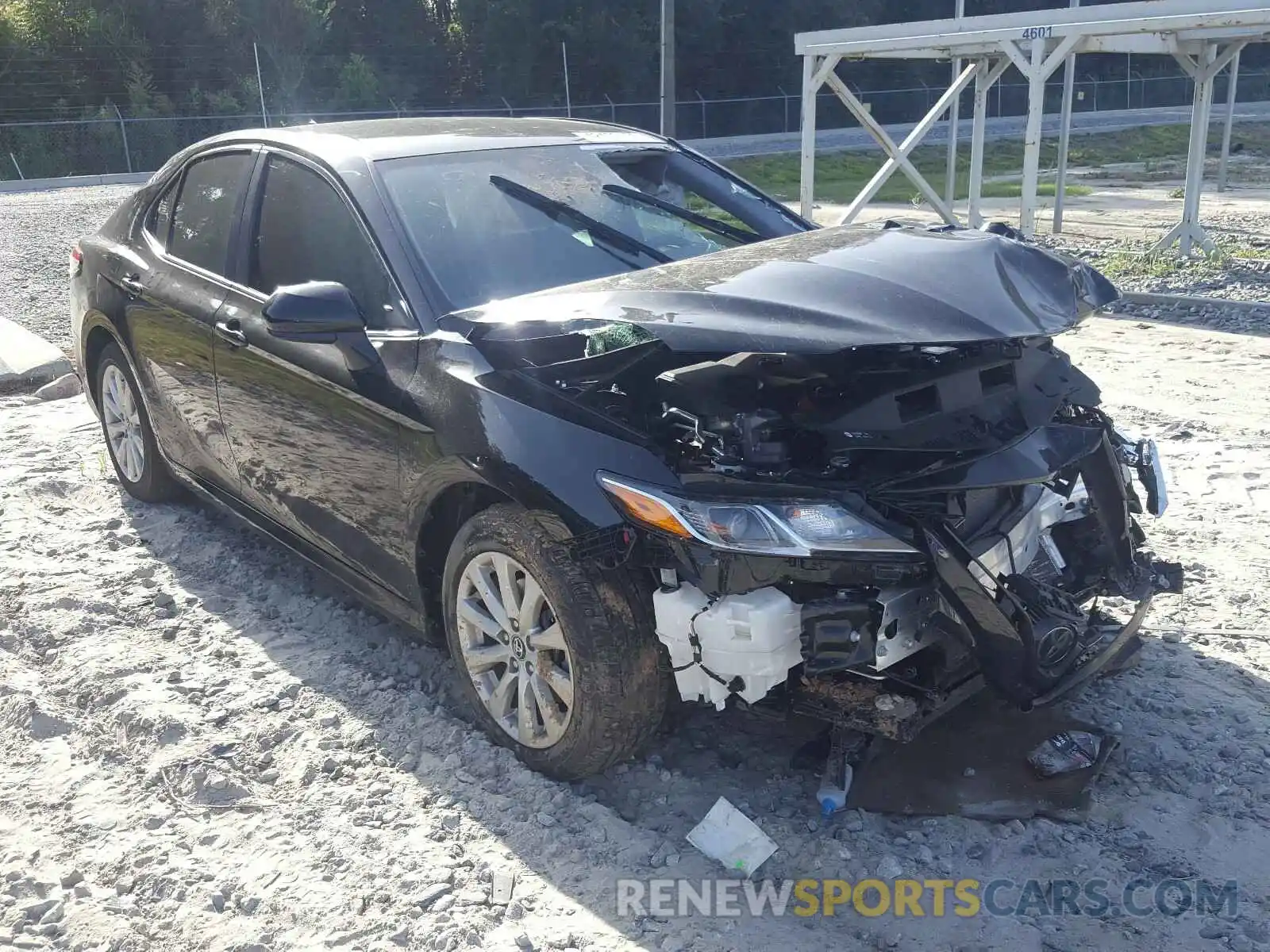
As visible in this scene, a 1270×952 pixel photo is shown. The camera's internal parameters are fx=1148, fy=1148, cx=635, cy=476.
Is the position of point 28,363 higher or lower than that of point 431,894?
higher

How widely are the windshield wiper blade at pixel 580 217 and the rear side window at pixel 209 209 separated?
121 cm

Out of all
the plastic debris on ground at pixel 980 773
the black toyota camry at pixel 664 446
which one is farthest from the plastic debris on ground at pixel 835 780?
the black toyota camry at pixel 664 446

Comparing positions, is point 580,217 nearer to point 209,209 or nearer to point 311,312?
point 311,312

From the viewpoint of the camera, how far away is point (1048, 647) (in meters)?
3.20

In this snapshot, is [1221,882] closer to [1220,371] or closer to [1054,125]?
[1220,371]

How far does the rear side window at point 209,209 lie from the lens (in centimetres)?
470

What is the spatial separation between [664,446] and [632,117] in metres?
37.3

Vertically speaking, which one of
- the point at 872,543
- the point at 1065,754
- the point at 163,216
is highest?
the point at 163,216

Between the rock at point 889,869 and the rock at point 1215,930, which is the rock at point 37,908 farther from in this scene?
the rock at point 1215,930

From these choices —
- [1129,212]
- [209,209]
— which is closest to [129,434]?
[209,209]

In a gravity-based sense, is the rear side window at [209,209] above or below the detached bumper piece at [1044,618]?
above

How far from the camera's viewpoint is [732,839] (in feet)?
10.5

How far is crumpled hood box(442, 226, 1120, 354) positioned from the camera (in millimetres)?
2934

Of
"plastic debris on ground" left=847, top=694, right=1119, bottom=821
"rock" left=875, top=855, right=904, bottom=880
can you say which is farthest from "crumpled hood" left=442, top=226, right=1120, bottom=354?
"rock" left=875, top=855, right=904, bottom=880
